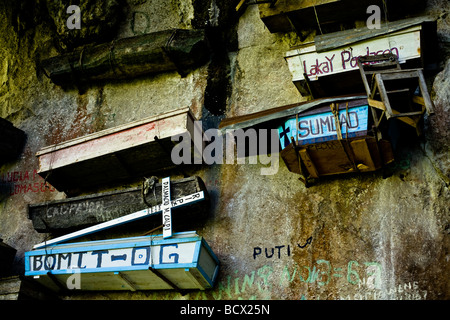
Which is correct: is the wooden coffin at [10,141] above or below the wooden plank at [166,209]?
above

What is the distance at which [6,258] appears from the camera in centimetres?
716

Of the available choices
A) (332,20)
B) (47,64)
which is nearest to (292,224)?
(332,20)

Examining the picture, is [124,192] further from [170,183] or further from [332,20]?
[332,20]

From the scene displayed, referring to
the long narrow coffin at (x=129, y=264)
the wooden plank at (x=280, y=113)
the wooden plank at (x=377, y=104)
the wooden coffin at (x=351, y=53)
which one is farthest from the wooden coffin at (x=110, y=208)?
the wooden plank at (x=377, y=104)

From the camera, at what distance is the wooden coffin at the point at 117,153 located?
22.3 ft

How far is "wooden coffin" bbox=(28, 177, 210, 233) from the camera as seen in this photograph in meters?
6.47

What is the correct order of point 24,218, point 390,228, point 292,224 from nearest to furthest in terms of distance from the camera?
point 390,228 < point 292,224 < point 24,218

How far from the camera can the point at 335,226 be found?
615cm

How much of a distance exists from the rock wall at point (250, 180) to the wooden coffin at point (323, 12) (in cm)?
37

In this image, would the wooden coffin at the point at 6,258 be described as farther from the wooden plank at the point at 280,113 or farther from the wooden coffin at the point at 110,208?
the wooden plank at the point at 280,113

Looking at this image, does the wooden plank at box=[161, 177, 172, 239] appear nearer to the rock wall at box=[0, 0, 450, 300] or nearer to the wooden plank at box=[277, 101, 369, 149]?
the rock wall at box=[0, 0, 450, 300]

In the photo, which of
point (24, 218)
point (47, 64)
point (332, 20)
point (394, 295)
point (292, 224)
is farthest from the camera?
point (47, 64)

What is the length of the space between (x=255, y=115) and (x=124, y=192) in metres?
2.00

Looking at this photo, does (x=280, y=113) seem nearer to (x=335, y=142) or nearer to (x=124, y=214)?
(x=335, y=142)
